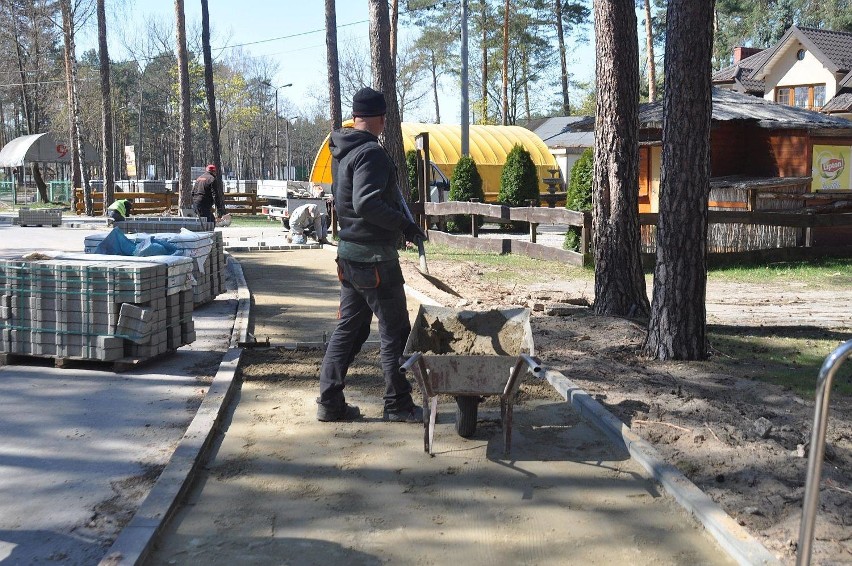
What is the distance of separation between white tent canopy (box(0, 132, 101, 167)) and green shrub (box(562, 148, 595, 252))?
28.4m

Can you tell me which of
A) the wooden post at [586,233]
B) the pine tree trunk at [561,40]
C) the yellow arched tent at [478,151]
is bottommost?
the wooden post at [586,233]

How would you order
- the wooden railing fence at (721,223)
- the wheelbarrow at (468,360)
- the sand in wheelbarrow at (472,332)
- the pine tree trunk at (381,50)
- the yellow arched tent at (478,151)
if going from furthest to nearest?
the yellow arched tent at (478,151) → the pine tree trunk at (381,50) → the wooden railing fence at (721,223) → the sand in wheelbarrow at (472,332) → the wheelbarrow at (468,360)

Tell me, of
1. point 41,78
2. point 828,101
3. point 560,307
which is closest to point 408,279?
point 560,307

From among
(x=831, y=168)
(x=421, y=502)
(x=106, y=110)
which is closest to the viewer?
(x=421, y=502)

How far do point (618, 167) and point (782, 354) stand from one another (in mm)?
2892

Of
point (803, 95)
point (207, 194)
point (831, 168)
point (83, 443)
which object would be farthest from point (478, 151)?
point (83, 443)

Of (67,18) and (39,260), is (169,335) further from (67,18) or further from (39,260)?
(67,18)

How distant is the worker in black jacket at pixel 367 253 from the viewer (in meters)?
5.69

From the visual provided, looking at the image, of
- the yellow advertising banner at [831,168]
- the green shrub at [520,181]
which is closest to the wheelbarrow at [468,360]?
the yellow advertising banner at [831,168]

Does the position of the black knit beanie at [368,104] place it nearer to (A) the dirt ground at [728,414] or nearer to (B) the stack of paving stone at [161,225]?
(A) the dirt ground at [728,414]

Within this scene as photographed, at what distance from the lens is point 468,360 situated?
5270 mm

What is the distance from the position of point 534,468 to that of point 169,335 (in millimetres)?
4238

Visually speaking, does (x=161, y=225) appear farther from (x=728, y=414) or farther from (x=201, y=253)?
(x=728, y=414)

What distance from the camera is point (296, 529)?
169 inches
